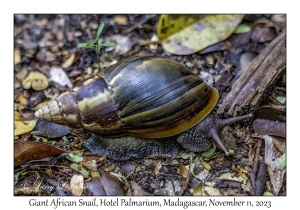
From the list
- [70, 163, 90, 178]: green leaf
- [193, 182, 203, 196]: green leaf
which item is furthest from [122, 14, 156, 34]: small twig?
[193, 182, 203, 196]: green leaf

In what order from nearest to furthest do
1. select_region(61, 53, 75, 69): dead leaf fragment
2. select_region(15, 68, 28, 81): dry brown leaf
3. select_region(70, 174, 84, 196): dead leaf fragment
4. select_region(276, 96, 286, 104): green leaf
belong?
select_region(70, 174, 84, 196): dead leaf fragment → select_region(276, 96, 286, 104): green leaf → select_region(15, 68, 28, 81): dry brown leaf → select_region(61, 53, 75, 69): dead leaf fragment

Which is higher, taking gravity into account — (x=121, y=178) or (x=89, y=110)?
(x=89, y=110)

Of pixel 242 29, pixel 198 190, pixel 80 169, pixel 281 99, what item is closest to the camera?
pixel 198 190

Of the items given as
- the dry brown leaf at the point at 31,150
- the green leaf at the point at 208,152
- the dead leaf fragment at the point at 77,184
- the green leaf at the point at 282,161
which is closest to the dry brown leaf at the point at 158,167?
the green leaf at the point at 208,152

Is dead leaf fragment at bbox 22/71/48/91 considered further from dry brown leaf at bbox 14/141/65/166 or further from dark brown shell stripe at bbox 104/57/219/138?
dark brown shell stripe at bbox 104/57/219/138

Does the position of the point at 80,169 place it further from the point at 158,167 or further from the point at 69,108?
the point at 158,167

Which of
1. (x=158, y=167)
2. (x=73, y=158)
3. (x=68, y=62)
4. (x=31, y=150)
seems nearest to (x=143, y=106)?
(x=158, y=167)

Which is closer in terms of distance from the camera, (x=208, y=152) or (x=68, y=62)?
(x=208, y=152)
